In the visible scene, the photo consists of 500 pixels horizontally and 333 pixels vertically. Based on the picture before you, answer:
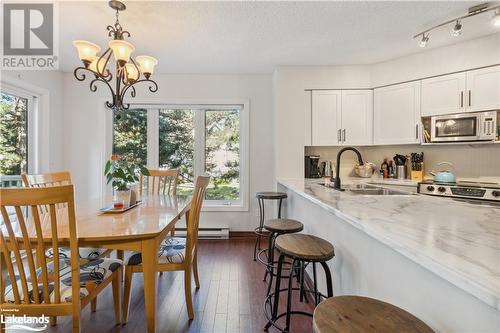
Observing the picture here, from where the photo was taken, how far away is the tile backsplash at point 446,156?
9.55ft

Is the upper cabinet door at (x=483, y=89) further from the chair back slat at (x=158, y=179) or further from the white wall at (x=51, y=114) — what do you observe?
the white wall at (x=51, y=114)

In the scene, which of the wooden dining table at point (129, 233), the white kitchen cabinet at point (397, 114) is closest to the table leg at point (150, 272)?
the wooden dining table at point (129, 233)

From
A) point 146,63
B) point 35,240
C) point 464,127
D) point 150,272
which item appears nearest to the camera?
point 35,240

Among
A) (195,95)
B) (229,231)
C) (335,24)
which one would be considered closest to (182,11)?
(335,24)

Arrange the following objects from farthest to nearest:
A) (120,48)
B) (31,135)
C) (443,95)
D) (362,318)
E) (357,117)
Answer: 1. (357,117)
2. (31,135)
3. (443,95)
4. (120,48)
5. (362,318)

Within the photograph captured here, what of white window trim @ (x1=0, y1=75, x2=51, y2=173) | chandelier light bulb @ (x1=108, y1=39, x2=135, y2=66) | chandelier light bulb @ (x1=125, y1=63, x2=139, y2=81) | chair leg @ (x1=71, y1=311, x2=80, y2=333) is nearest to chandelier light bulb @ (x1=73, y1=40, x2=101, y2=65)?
chandelier light bulb @ (x1=108, y1=39, x2=135, y2=66)

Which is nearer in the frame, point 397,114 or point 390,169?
point 397,114

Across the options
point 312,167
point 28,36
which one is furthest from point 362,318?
point 28,36

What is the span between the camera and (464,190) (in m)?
2.59

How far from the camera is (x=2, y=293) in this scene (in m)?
1.28

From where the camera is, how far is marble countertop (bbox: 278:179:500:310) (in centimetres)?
61

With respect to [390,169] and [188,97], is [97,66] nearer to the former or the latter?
[188,97]

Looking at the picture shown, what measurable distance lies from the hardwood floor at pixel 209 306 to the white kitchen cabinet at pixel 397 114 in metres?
2.36

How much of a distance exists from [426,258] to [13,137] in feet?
13.7
